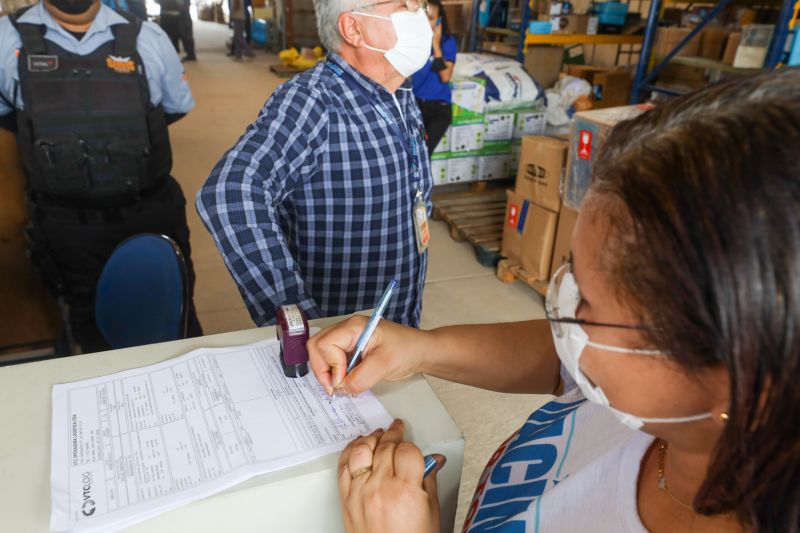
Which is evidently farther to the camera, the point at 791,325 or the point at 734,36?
the point at 734,36

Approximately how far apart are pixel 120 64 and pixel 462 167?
2.64 metres

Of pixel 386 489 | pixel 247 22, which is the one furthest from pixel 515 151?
pixel 247 22

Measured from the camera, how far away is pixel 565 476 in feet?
2.44

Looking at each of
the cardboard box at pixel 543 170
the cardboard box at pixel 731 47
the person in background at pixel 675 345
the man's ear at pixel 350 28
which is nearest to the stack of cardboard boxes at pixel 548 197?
the cardboard box at pixel 543 170

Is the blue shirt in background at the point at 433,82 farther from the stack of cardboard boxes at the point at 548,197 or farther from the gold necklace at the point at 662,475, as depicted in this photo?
the gold necklace at the point at 662,475

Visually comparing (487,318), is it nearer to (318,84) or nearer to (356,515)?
(318,84)

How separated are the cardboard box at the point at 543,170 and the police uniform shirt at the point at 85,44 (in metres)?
1.87

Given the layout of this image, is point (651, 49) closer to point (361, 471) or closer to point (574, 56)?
point (574, 56)

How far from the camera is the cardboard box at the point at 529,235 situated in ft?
9.85

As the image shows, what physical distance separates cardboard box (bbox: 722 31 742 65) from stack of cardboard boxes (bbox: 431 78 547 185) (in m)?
1.25

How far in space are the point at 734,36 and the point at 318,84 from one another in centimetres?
320

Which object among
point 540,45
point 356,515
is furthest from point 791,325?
point 540,45

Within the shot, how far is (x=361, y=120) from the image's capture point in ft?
4.49

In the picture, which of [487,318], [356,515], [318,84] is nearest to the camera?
[356,515]
